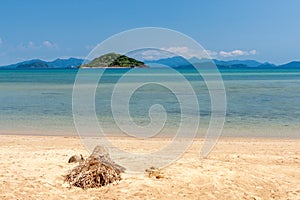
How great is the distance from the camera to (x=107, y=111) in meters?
24.0

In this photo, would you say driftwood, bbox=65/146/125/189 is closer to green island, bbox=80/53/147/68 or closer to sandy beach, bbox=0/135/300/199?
sandy beach, bbox=0/135/300/199

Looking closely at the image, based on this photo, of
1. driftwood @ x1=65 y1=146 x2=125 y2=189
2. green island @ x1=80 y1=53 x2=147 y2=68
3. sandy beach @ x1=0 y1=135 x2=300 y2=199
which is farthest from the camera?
green island @ x1=80 y1=53 x2=147 y2=68

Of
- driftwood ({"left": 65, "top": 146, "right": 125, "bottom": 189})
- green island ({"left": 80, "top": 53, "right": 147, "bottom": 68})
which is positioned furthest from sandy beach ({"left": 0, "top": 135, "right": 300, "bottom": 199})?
green island ({"left": 80, "top": 53, "right": 147, "bottom": 68})

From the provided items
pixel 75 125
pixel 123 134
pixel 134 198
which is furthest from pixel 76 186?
pixel 75 125

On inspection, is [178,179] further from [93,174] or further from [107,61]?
[107,61]

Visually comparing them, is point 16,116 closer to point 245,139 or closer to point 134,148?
point 134,148

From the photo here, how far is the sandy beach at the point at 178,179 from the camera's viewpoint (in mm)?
7035

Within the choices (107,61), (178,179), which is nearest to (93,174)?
(178,179)

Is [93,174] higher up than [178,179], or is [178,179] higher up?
[93,174]

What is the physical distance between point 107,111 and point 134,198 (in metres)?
17.4

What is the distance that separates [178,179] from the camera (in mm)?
7773

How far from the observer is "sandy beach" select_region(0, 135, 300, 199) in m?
7.04

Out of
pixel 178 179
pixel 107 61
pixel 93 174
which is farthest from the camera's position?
pixel 107 61

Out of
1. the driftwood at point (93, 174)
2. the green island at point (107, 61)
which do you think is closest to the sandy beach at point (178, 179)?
the driftwood at point (93, 174)
